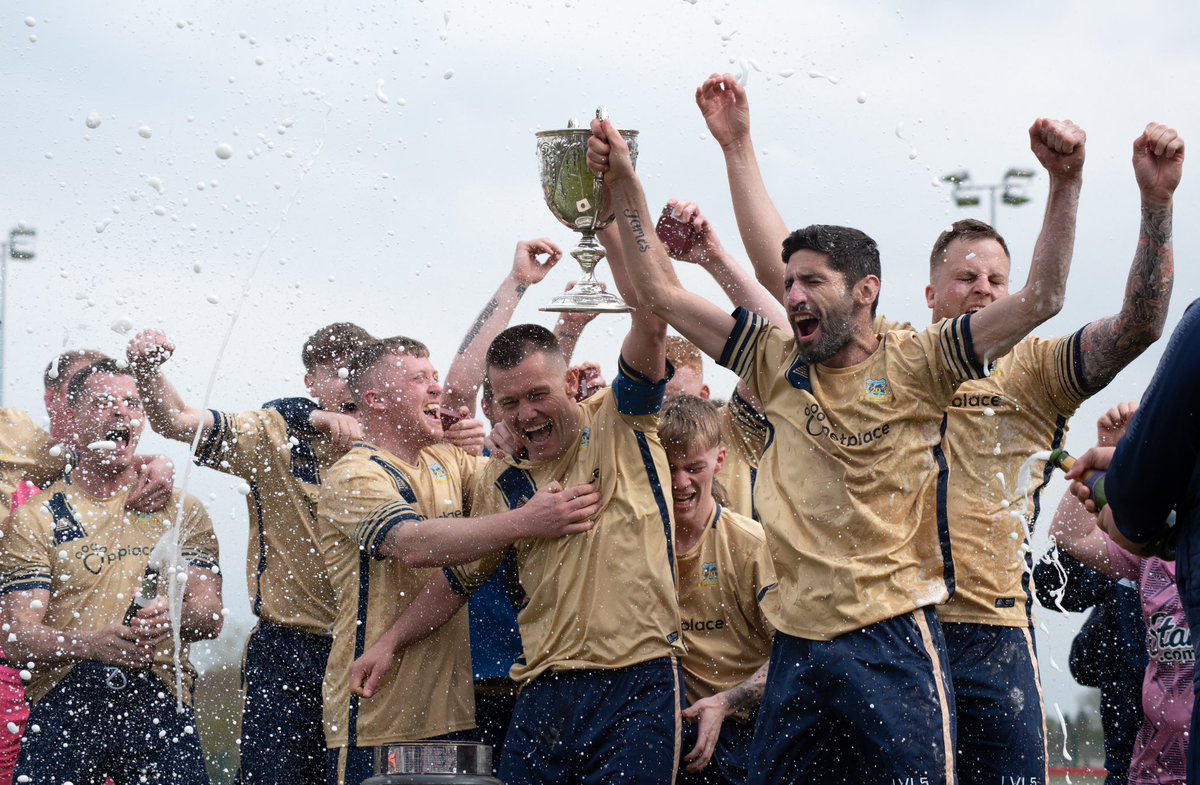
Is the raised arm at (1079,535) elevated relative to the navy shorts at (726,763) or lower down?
elevated

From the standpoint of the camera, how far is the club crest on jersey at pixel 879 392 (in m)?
4.53

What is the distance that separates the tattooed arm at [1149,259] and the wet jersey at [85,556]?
4.42m

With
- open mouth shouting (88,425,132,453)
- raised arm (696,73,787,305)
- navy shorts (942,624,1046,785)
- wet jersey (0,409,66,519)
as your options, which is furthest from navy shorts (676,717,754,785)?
wet jersey (0,409,66,519)

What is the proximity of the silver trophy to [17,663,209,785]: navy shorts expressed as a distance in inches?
121

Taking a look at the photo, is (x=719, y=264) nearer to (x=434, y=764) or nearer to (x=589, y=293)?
(x=589, y=293)

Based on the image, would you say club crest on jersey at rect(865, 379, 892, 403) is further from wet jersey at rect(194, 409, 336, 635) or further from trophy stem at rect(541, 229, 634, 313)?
wet jersey at rect(194, 409, 336, 635)

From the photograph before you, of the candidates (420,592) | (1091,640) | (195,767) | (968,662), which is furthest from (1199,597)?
(195,767)

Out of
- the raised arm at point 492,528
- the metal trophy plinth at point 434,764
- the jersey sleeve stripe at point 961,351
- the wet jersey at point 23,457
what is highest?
the jersey sleeve stripe at point 961,351

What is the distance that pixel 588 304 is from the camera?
5.09 metres

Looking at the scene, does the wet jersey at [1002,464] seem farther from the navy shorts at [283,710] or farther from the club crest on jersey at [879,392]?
the navy shorts at [283,710]

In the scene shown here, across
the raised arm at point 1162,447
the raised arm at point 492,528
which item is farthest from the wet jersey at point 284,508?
the raised arm at point 1162,447

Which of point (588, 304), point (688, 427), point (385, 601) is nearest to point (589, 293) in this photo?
point (588, 304)

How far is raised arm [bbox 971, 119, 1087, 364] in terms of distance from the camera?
424 cm

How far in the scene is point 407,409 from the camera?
5906 mm
